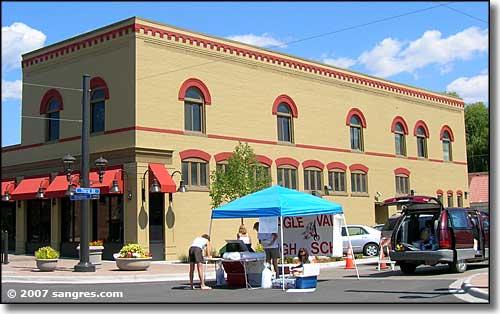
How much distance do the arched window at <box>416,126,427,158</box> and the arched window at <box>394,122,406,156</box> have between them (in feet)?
5.69

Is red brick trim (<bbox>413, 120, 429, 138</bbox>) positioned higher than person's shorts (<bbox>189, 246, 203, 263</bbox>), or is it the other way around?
red brick trim (<bbox>413, 120, 429, 138</bbox>)

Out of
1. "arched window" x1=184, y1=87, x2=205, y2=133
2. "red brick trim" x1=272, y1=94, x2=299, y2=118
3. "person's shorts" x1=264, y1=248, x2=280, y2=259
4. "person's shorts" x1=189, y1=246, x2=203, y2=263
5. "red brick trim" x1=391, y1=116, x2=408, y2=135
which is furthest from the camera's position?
"red brick trim" x1=391, y1=116, x2=408, y2=135

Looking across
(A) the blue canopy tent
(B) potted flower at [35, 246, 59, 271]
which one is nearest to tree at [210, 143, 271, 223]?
(B) potted flower at [35, 246, 59, 271]

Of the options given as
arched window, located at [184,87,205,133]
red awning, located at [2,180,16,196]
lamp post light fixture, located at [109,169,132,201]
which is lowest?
lamp post light fixture, located at [109,169,132,201]

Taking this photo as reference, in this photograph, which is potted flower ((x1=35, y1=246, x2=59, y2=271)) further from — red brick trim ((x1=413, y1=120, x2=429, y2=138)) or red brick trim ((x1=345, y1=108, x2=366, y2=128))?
red brick trim ((x1=413, y1=120, x2=429, y2=138))

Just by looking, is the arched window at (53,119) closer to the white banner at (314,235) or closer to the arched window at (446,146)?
the white banner at (314,235)

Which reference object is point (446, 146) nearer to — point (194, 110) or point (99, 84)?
point (194, 110)

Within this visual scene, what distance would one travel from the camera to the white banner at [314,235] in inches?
709

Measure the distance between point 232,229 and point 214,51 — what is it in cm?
806

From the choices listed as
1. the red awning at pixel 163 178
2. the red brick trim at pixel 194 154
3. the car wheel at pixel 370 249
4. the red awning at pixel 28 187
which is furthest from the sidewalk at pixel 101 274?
the red awning at pixel 28 187

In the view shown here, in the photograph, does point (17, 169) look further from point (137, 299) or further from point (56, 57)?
point (137, 299)

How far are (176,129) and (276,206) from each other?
1207 cm

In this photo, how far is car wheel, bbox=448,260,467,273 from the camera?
18.2 metres

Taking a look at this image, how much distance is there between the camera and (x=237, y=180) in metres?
26.4
